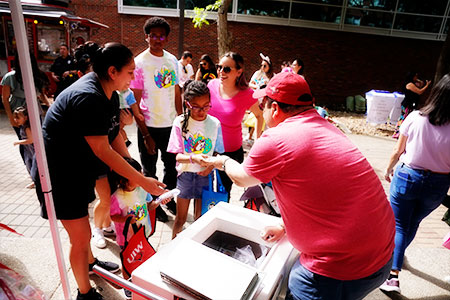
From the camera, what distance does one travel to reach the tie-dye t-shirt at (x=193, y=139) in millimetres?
2553

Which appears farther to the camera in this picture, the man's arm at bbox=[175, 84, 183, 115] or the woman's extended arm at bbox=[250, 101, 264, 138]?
the man's arm at bbox=[175, 84, 183, 115]

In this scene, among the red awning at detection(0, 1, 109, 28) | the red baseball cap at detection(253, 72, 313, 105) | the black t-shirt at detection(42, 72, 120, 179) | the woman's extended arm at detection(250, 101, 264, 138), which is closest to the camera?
the red baseball cap at detection(253, 72, 313, 105)

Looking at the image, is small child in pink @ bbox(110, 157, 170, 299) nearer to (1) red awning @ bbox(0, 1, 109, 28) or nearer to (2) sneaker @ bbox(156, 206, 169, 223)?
(2) sneaker @ bbox(156, 206, 169, 223)

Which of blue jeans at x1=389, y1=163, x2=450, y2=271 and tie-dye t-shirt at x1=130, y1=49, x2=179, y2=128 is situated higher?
tie-dye t-shirt at x1=130, y1=49, x2=179, y2=128

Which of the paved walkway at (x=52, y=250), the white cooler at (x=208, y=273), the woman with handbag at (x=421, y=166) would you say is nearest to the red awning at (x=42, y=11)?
the paved walkway at (x=52, y=250)

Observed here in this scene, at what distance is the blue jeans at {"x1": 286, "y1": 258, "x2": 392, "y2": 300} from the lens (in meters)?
1.37

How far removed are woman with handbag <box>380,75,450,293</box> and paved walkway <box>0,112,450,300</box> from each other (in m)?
0.51

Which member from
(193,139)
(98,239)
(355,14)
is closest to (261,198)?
(193,139)

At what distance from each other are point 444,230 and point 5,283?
15.8 feet

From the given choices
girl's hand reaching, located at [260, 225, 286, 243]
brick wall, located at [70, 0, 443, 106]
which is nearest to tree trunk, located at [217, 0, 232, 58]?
brick wall, located at [70, 0, 443, 106]

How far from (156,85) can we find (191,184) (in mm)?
1279

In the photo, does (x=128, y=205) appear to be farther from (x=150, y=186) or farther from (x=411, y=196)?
(x=411, y=196)

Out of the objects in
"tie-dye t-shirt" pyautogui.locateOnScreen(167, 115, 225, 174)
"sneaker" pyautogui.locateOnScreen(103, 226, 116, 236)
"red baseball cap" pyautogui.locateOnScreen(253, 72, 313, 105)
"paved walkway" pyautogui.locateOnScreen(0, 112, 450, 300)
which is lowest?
"paved walkway" pyautogui.locateOnScreen(0, 112, 450, 300)

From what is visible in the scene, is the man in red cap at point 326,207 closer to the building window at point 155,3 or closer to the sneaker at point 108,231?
the sneaker at point 108,231
